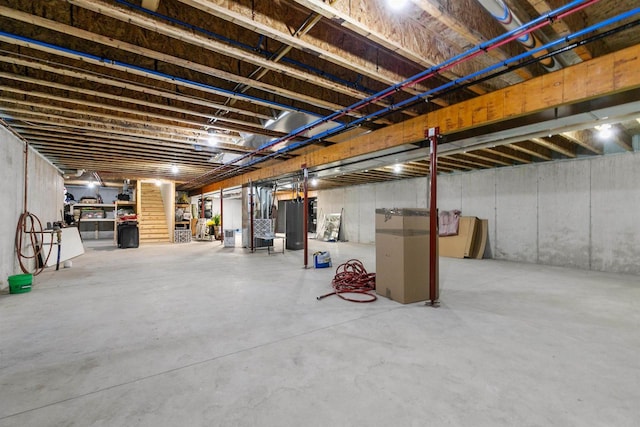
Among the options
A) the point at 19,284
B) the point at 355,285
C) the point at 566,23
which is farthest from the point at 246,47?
the point at 19,284

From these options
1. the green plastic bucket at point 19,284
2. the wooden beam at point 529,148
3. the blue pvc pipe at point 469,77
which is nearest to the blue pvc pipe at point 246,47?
the blue pvc pipe at point 469,77

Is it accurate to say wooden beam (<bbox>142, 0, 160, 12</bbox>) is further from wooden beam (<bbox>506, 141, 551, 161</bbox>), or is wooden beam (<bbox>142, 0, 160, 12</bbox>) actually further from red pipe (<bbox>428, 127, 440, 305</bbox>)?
wooden beam (<bbox>506, 141, 551, 161</bbox>)

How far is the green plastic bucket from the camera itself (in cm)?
370

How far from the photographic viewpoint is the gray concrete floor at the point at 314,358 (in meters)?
1.50

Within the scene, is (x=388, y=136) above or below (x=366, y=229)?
above

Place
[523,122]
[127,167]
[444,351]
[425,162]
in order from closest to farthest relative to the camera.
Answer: [444,351] → [523,122] → [425,162] → [127,167]

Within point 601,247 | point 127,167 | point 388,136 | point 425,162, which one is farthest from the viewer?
point 127,167

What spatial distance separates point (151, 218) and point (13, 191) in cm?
683

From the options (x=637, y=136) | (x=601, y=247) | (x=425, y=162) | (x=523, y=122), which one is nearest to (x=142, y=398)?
(x=523, y=122)

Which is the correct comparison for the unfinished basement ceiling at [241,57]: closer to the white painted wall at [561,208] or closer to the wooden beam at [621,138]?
the wooden beam at [621,138]

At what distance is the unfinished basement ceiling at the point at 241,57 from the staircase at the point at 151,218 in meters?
6.43

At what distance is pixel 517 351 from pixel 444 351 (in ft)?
1.85

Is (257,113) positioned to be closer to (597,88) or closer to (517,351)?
(597,88)

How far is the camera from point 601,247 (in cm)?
537
